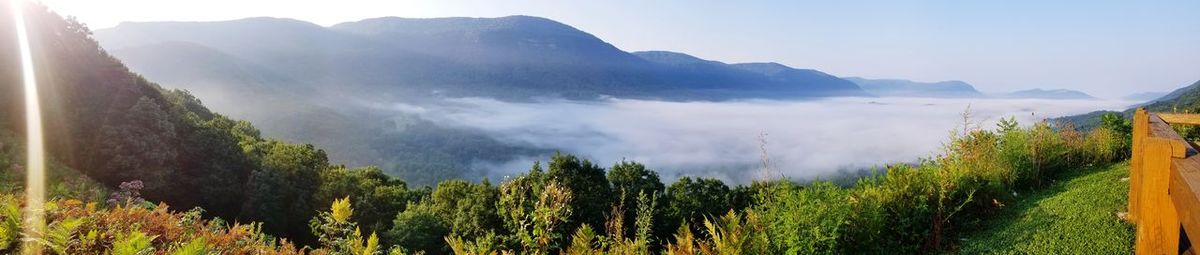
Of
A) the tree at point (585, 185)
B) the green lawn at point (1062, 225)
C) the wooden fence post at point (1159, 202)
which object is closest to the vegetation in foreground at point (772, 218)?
the green lawn at point (1062, 225)

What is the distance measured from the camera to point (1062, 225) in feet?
14.6

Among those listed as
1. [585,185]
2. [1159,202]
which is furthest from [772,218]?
[585,185]

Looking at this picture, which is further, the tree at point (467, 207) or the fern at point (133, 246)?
the tree at point (467, 207)

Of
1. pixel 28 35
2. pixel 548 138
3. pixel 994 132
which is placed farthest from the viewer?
pixel 548 138

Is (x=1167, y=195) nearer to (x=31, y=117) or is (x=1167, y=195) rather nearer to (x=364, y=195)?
(x=31, y=117)

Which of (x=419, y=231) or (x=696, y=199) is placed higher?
(x=696, y=199)

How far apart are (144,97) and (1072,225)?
28.8 meters

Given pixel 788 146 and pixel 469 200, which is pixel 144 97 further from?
pixel 788 146

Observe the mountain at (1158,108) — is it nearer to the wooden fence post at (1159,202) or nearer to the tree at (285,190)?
the wooden fence post at (1159,202)

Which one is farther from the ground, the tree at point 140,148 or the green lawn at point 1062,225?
the green lawn at point 1062,225

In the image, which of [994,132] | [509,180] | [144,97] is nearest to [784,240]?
[509,180]

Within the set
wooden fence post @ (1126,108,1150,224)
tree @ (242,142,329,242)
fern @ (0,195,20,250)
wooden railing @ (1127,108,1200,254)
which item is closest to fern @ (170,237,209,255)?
fern @ (0,195,20,250)

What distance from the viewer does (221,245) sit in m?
2.96

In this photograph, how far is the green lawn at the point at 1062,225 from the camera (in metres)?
3.99
